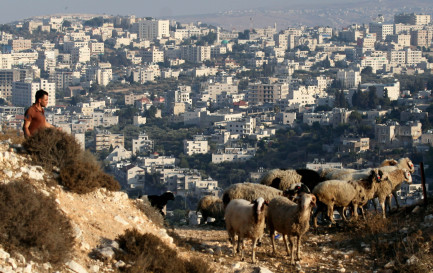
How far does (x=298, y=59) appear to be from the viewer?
11644 centimetres

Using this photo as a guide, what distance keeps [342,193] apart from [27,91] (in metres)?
82.8

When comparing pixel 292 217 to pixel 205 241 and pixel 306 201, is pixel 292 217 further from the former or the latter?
pixel 205 241

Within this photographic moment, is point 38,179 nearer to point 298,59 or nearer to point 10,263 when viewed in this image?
point 10,263

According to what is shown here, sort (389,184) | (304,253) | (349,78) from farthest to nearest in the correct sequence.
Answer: (349,78) → (389,184) → (304,253)

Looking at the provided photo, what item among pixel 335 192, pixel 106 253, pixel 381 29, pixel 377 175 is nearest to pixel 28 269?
pixel 106 253

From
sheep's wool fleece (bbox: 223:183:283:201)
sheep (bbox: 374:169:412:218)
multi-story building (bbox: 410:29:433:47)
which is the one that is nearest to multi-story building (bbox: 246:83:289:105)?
multi-story building (bbox: 410:29:433:47)

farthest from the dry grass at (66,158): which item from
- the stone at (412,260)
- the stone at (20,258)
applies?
the stone at (412,260)

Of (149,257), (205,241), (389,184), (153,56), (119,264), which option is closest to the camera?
(119,264)

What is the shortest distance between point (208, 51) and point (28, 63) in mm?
21828

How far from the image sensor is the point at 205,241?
25.9ft

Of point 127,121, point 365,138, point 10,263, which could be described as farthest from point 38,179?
point 127,121

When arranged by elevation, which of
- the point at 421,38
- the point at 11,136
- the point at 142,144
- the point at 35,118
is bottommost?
the point at 142,144

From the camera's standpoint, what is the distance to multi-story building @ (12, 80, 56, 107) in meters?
88.1

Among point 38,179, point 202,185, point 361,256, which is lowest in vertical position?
point 202,185
